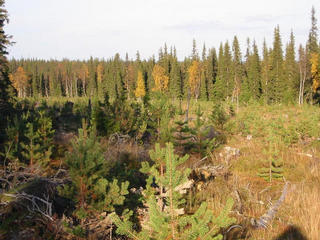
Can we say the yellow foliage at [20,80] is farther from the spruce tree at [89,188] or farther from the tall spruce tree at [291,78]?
the spruce tree at [89,188]

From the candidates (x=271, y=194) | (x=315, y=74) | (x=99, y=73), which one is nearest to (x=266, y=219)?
(x=271, y=194)

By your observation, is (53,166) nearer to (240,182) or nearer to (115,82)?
(240,182)

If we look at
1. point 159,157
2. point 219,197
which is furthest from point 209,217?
point 219,197

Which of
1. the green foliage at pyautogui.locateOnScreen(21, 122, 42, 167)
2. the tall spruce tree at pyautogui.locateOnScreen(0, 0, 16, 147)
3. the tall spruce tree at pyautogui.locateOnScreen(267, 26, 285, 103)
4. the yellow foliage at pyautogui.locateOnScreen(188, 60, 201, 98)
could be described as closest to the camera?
the green foliage at pyautogui.locateOnScreen(21, 122, 42, 167)

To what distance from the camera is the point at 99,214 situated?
3.71m

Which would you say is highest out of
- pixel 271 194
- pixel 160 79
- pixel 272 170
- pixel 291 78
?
pixel 160 79

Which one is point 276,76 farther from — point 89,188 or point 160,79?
point 89,188

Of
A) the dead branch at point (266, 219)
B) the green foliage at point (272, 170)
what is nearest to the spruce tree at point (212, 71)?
the green foliage at point (272, 170)

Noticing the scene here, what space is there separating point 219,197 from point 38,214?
9.70 feet

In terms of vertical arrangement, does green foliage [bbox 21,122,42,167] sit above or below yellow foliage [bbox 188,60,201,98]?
below

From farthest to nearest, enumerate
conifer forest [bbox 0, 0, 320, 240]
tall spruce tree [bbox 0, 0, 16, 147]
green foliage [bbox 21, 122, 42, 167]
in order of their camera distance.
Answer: tall spruce tree [bbox 0, 0, 16, 147]
green foliage [bbox 21, 122, 42, 167]
conifer forest [bbox 0, 0, 320, 240]

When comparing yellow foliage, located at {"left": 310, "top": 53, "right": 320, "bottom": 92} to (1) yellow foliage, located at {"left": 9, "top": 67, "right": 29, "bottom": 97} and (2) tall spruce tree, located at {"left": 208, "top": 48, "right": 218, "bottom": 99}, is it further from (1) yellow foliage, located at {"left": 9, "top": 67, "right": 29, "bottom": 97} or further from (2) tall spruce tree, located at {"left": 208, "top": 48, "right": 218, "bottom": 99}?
(1) yellow foliage, located at {"left": 9, "top": 67, "right": 29, "bottom": 97}

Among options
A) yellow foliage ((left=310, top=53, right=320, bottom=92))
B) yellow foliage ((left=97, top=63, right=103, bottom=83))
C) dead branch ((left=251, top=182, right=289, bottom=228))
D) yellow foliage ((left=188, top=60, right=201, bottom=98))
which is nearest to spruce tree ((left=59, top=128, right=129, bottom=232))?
dead branch ((left=251, top=182, right=289, bottom=228))

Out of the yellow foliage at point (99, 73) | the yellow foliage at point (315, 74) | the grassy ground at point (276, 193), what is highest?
the yellow foliage at point (99, 73)
